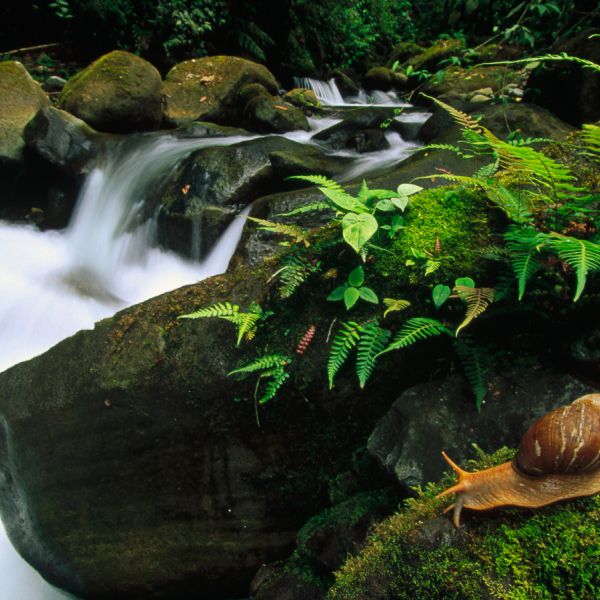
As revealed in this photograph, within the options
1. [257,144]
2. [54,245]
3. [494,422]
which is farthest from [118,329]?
[54,245]

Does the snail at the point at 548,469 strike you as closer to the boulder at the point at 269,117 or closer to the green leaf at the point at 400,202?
the green leaf at the point at 400,202

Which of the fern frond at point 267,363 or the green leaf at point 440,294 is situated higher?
the green leaf at point 440,294

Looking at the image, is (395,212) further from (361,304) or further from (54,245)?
(54,245)

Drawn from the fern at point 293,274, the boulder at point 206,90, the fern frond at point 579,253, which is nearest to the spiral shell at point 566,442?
the fern frond at point 579,253

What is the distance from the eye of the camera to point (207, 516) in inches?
120

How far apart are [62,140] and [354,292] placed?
22.6 ft

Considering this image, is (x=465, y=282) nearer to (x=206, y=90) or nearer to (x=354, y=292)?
(x=354, y=292)

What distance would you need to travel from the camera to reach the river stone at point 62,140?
7375mm

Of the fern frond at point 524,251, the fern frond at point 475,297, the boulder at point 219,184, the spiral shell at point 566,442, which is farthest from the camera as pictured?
the boulder at point 219,184

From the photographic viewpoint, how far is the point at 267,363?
2.63 metres

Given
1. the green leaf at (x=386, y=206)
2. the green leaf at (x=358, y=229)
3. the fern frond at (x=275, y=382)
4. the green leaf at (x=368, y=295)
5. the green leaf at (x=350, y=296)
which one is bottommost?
the fern frond at (x=275, y=382)

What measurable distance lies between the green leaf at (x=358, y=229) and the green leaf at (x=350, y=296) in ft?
0.76

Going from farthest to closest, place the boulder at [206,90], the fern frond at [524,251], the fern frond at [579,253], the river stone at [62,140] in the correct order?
the boulder at [206,90], the river stone at [62,140], the fern frond at [524,251], the fern frond at [579,253]

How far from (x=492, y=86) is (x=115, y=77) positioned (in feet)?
23.5
